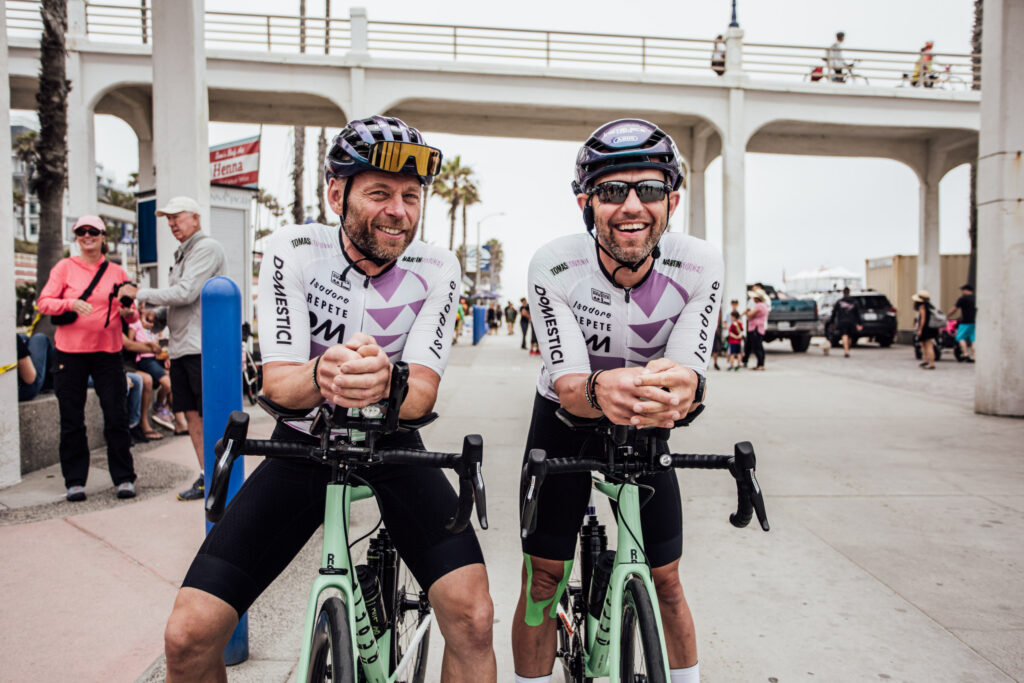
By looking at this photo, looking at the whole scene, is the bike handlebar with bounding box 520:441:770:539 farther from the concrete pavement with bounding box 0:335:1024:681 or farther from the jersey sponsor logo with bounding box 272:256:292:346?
the concrete pavement with bounding box 0:335:1024:681

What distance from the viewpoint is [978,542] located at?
14.7 feet

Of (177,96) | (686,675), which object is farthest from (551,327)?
(177,96)

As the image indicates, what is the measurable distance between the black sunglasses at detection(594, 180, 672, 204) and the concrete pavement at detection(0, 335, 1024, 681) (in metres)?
2.10

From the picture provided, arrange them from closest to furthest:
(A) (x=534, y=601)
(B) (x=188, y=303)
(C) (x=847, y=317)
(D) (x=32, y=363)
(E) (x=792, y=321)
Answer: (A) (x=534, y=601) < (B) (x=188, y=303) < (D) (x=32, y=363) < (E) (x=792, y=321) < (C) (x=847, y=317)

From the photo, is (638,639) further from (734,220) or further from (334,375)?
(734,220)

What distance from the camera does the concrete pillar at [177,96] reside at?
6.89 meters

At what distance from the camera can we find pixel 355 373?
1730 millimetres

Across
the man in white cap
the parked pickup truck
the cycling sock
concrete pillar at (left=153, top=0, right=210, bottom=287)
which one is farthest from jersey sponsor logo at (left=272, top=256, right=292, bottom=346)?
the parked pickup truck

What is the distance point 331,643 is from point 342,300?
1004 millimetres

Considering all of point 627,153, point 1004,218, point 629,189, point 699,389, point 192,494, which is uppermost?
point 1004,218

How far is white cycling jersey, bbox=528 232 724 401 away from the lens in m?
2.24

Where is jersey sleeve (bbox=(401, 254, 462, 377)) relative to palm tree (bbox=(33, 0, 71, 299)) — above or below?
below

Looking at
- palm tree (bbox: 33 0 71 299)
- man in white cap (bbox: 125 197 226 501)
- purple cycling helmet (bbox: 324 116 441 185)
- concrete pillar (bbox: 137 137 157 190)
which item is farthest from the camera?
concrete pillar (bbox: 137 137 157 190)

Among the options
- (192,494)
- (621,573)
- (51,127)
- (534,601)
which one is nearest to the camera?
(621,573)
